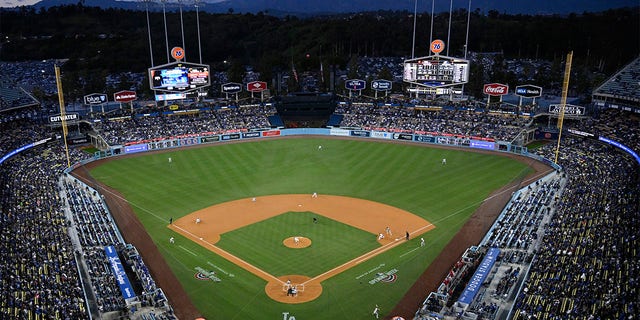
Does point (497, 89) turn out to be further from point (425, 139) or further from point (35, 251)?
point (35, 251)

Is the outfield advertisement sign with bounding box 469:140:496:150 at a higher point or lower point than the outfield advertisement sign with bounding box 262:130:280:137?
higher

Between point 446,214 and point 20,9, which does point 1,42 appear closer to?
point 20,9

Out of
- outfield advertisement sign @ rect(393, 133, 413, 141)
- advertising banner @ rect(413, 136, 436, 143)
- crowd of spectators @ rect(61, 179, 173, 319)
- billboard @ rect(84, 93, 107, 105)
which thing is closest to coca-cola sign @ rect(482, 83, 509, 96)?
advertising banner @ rect(413, 136, 436, 143)

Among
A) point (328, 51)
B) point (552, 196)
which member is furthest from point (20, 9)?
point (552, 196)

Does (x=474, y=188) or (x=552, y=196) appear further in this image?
(x=474, y=188)

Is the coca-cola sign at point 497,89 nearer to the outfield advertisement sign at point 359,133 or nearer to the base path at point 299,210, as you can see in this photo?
the outfield advertisement sign at point 359,133

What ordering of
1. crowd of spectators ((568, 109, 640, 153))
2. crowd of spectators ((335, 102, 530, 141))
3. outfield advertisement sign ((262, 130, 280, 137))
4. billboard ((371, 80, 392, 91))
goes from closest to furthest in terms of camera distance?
crowd of spectators ((568, 109, 640, 153))
crowd of spectators ((335, 102, 530, 141))
outfield advertisement sign ((262, 130, 280, 137))
billboard ((371, 80, 392, 91))

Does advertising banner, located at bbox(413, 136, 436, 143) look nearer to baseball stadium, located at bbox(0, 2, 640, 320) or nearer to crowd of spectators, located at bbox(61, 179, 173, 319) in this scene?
baseball stadium, located at bbox(0, 2, 640, 320)

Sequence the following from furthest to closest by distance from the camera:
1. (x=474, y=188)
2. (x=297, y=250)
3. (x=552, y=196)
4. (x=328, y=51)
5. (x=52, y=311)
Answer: (x=328, y=51) → (x=474, y=188) → (x=552, y=196) → (x=297, y=250) → (x=52, y=311)
